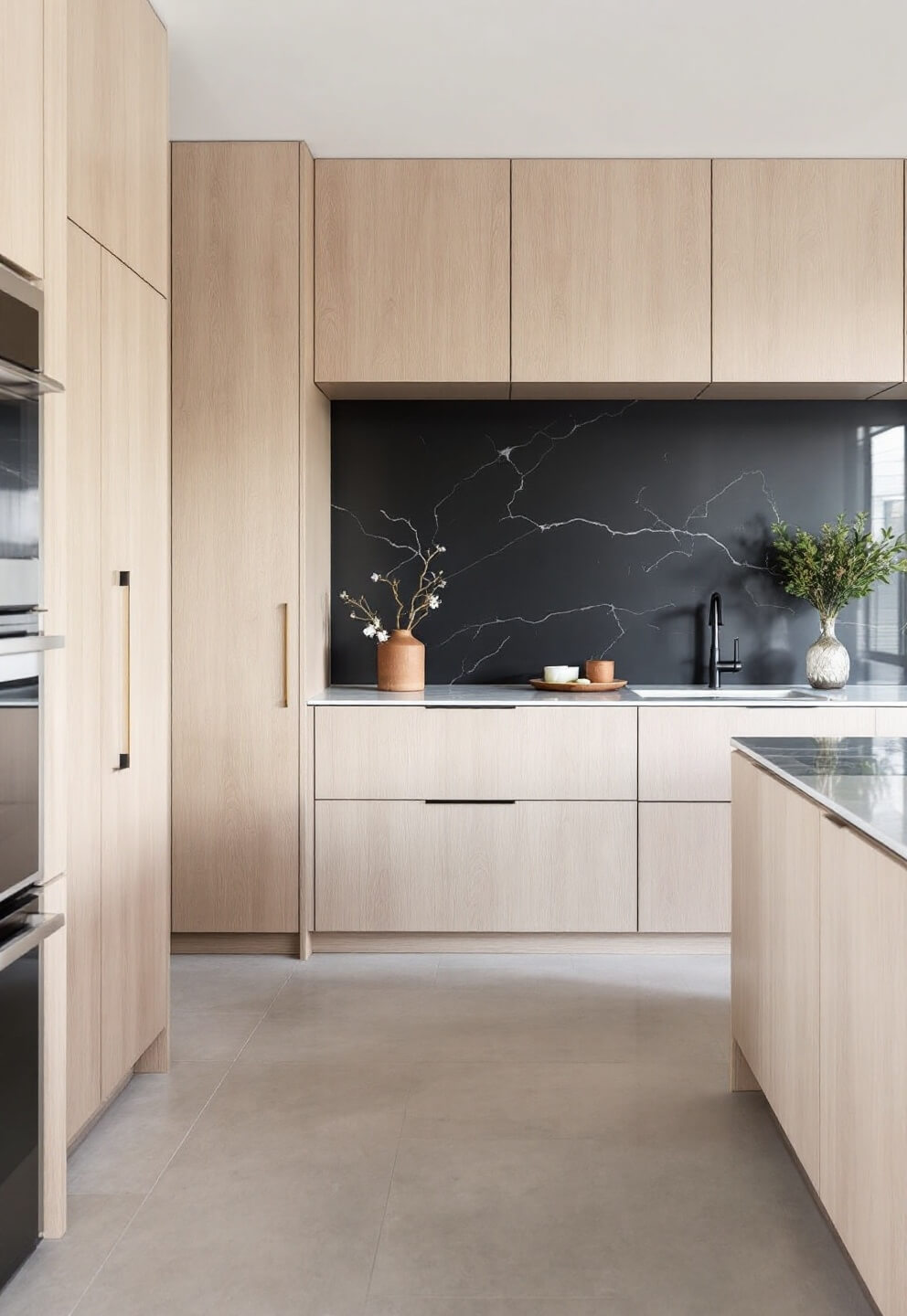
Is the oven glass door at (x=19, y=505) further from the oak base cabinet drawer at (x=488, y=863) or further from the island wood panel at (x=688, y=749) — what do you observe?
the island wood panel at (x=688, y=749)

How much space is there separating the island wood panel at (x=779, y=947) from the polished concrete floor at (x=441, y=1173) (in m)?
0.21

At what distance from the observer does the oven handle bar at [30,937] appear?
189 centimetres

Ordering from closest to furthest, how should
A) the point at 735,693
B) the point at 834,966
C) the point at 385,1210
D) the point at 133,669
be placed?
the point at 834,966, the point at 385,1210, the point at 133,669, the point at 735,693

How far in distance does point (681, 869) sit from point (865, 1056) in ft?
7.05

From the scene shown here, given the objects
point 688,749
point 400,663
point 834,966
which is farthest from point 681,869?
point 834,966

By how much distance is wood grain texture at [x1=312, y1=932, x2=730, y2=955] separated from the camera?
391 centimetres

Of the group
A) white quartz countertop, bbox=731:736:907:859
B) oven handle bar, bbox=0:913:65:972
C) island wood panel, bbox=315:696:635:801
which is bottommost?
oven handle bar, bbox=0:913:65:972

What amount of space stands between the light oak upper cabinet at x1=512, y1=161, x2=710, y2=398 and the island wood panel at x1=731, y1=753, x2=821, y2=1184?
1.76 metres

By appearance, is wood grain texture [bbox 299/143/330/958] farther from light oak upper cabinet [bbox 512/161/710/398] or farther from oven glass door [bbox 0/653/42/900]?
oven glass door [bbox 0/653/42/900]

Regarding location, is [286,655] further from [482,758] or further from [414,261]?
[414,261]

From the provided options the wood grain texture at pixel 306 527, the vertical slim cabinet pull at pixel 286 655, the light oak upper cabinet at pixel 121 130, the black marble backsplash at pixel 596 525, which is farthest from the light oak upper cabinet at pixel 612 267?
the light oak upper cabinet at pixel 121 130

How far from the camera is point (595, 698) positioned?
3947 millimetres

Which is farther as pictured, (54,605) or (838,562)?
(838,562)

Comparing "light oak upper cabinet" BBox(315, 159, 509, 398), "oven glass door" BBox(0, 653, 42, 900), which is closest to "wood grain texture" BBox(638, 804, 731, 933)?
"light oak upper cabinet" BBox(315, 159, 509, 398)
